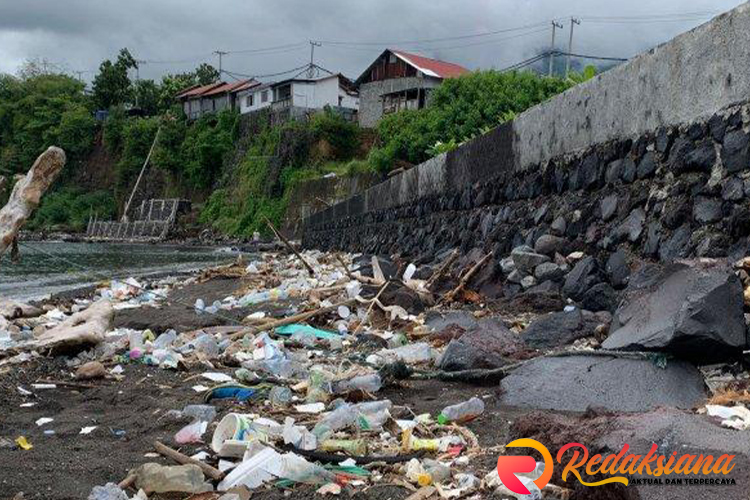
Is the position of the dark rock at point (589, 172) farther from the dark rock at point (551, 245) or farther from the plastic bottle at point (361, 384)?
the plastic bottle at point (361, 384)

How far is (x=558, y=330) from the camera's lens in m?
4.09

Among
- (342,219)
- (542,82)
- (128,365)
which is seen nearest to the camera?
(128,365)

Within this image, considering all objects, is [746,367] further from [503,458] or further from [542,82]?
[542,82]

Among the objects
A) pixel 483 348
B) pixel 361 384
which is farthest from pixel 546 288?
pixel 361 384

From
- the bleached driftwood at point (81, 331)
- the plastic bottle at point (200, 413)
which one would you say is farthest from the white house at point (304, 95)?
the plastic bottle at point (200, 413)

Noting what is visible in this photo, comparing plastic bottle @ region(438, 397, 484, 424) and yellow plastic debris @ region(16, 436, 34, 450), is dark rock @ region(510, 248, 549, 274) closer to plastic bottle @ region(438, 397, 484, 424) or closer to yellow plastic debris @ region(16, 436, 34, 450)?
plastic bottle @ region(438, 397, 484, 424)

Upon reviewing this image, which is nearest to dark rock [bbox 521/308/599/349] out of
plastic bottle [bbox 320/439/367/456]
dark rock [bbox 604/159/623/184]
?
dark rock [bbox 604/159/623/184]

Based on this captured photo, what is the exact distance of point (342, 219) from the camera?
18.8 metres

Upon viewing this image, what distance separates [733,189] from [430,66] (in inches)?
1508

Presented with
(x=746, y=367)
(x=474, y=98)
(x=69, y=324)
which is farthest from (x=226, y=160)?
(x=746, y=367)

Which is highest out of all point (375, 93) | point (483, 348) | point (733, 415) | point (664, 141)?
point (375, 93)

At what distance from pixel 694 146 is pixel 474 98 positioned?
60.9ft

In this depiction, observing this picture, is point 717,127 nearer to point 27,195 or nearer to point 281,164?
point 27,195

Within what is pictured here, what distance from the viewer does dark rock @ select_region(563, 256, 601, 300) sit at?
15.2ft
